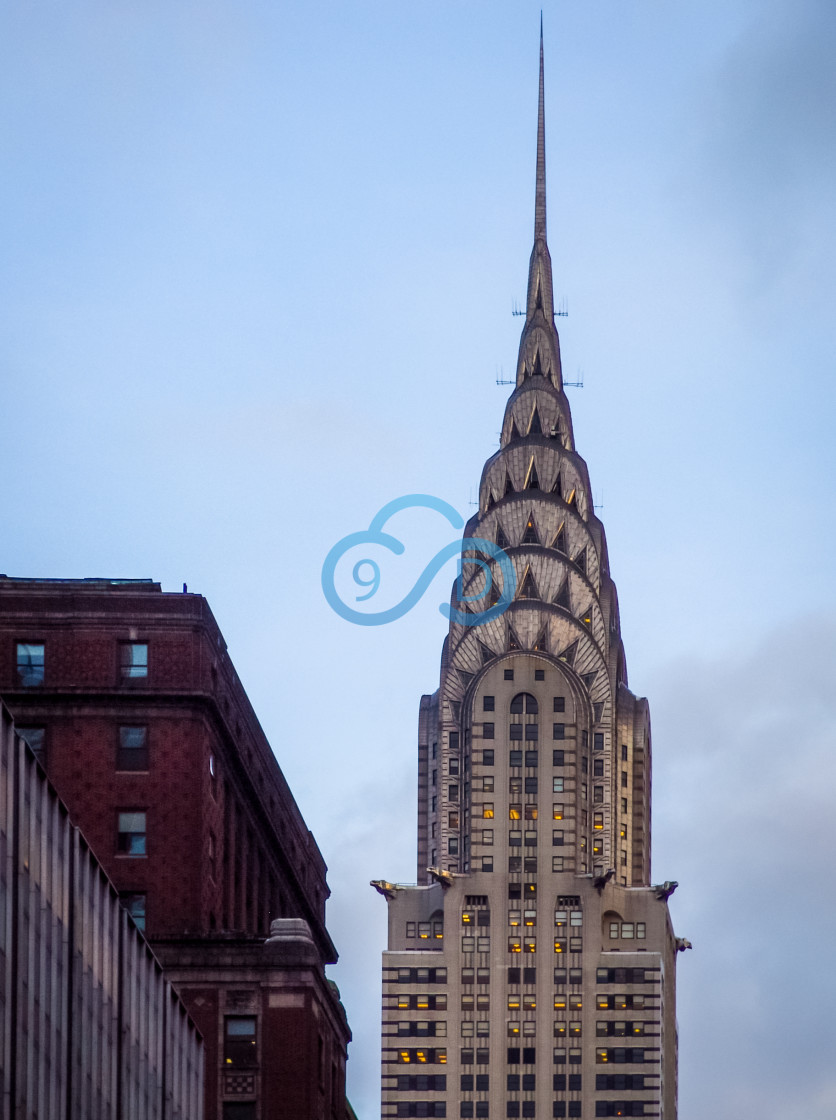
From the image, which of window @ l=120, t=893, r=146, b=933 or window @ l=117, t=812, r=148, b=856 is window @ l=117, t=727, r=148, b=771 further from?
window @ l=120, t=893, r=146, b=933

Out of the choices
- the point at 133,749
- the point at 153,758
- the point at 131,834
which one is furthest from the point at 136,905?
the point at 133,749

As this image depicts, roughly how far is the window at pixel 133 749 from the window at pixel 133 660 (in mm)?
2540

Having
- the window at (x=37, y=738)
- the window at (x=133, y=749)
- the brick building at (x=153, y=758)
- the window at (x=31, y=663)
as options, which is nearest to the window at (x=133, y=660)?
the brick building at (x=153, y=758)

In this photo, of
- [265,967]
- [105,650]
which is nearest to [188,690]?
[105,650]

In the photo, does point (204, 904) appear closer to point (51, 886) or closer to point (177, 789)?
point (177, 789)

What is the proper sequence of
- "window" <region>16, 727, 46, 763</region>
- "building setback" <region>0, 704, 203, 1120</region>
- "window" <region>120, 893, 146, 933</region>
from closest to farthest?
"building setback" <region>0, 704, 203, 1120</region>, "window" <region>120, 893, 146, 933</region>, "window" <region>16, 727, 46, 763</region>

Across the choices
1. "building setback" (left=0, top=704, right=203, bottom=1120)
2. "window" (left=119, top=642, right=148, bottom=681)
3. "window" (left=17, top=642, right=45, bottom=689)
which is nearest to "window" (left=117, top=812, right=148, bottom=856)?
"window" (left=119, top=642, right=148, bottom=681)

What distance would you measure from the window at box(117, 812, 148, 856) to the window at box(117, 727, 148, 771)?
2.37 m

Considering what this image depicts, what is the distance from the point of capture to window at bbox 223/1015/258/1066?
433 ft

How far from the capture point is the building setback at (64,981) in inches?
3273

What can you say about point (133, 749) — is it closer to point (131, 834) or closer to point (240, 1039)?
point (131, 834)

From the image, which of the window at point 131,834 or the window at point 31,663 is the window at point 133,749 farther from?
the window at point 31,663

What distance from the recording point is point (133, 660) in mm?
141875

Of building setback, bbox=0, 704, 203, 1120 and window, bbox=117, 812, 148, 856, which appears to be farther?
window, bbox=117, 812, 148, 856
